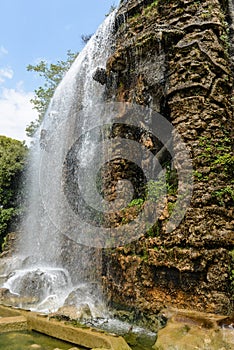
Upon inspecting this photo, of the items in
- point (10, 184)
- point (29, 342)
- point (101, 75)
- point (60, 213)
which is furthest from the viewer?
point (10, 184)

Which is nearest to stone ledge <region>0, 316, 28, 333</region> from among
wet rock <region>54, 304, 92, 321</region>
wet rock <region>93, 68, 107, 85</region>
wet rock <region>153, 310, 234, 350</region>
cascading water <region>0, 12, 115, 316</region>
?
wet rock <region>54, 304, 92, 321</region>

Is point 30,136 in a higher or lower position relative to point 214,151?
higher

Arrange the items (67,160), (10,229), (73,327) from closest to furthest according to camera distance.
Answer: (73,327)
(67,160)
(10,229)

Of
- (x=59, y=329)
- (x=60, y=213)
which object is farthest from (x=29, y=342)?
(x=60, y=213)

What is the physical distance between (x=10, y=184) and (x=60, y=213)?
5.36m

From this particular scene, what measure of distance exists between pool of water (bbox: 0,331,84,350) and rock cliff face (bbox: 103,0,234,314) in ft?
7.80

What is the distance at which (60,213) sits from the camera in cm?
1414

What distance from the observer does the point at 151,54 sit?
8.64 m

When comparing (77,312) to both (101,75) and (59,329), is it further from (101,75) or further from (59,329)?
(101,75)

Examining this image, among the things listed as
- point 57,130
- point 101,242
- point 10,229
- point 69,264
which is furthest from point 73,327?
point 10,229

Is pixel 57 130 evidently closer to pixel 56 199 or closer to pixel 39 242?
pixel 56 199

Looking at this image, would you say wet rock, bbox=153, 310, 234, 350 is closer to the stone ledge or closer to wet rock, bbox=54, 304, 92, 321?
wet rock, bbox=54, 304, 92, 321

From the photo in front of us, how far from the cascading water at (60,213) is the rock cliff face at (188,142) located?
1596 mm

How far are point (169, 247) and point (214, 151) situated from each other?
7.55 feet
